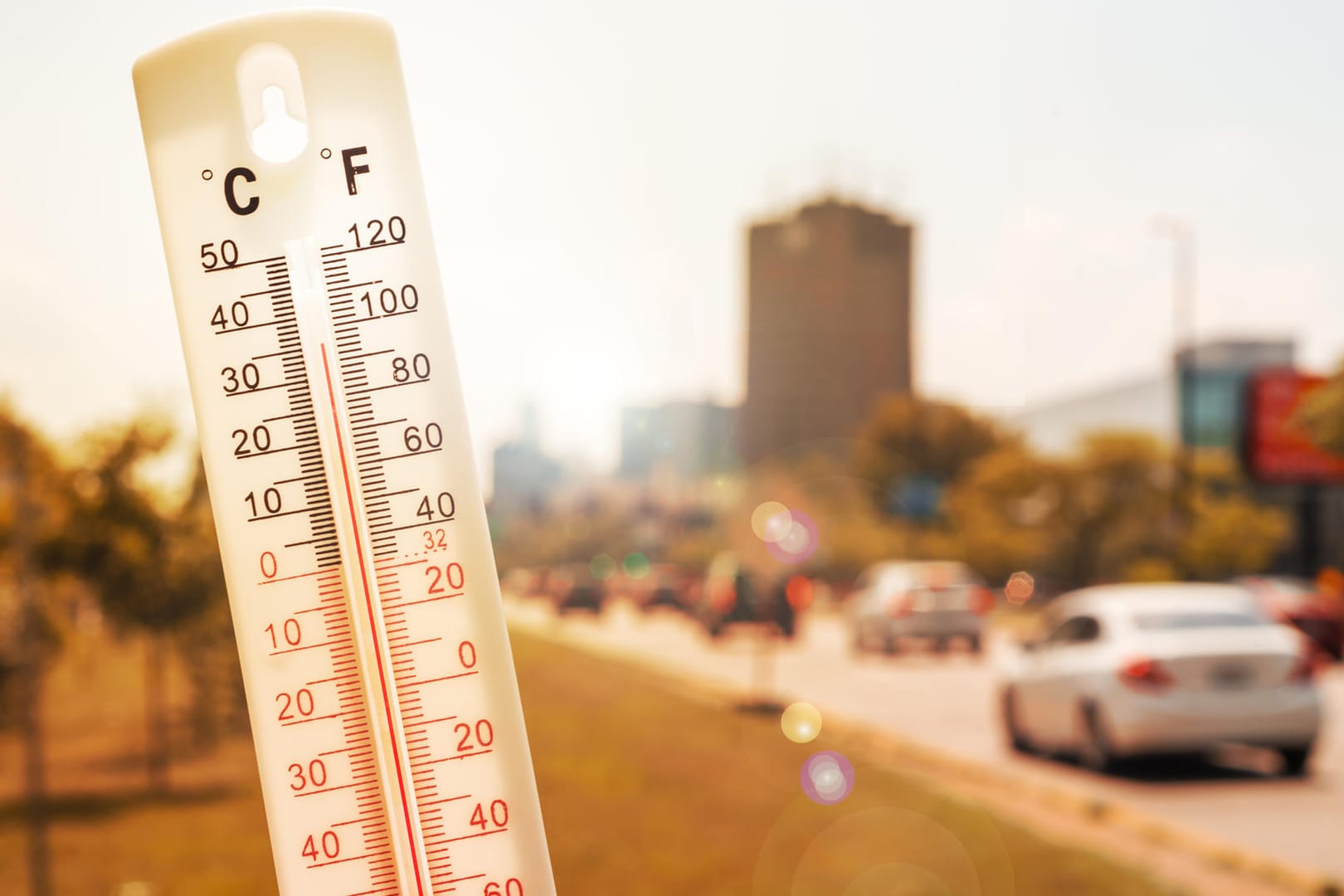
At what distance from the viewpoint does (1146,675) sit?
1023 cm

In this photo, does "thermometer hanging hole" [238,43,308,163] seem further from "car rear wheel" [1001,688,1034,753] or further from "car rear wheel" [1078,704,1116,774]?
"car rear wheel" [1001,688,1034,753]

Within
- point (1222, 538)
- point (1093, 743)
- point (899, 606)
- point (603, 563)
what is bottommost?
point (603, 563)

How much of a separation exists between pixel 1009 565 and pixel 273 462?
52.7 meters

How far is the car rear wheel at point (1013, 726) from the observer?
1235 cm

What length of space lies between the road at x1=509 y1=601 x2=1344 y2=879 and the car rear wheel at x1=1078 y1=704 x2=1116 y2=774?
4.9 inches

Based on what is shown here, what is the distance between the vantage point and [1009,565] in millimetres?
52281

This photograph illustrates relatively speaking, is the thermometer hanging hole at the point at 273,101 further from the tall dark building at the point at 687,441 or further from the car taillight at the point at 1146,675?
the tall dark building at the point at 687,441

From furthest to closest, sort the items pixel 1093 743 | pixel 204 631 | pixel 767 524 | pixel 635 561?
1. pixel 635 561
2. pixel 767 524
3. pixel 1093 743
4. pixel 204 631

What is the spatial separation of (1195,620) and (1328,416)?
66.3 feet

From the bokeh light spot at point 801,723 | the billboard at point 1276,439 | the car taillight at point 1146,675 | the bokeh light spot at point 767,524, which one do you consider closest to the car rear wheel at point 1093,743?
the car taillight at point 1146,675

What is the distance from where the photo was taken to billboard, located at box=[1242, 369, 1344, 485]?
45.0 metres

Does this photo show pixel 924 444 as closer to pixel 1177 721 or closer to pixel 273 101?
pixel 1177 721

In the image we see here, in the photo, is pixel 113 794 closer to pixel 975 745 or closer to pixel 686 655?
pixel 975 745

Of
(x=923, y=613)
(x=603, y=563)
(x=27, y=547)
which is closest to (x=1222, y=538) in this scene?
(x=923, y=613)
